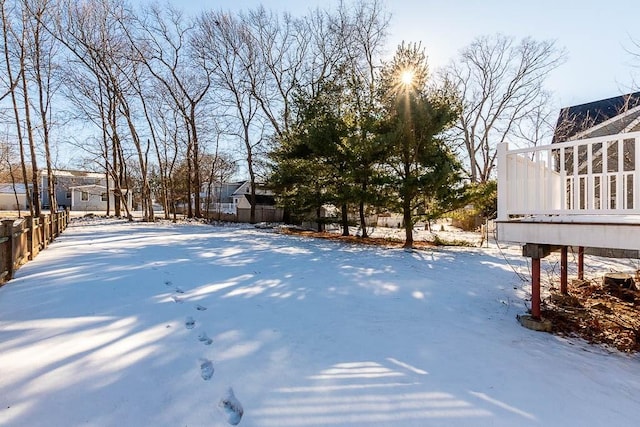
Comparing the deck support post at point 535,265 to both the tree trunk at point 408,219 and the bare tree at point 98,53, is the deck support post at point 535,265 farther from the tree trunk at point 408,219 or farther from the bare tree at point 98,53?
the bare tree at point 98,53

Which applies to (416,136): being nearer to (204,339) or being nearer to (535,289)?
(535,289)

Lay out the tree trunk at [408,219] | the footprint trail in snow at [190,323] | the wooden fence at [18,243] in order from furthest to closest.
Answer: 1. the tree trunk at [408,219]
2. the wooden fence at [18,243]
3. the footprint trail in snow at [190,323]

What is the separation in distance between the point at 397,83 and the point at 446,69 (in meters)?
14.4

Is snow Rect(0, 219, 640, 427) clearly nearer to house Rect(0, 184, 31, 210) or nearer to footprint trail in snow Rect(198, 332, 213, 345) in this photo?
footprint trail in snow Rect(198, 332, 213, 345)

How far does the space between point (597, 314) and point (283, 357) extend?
416 cm

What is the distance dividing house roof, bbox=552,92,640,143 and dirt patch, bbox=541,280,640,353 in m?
8.66

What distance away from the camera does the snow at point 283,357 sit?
2068mm

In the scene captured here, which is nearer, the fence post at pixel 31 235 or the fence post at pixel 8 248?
the fence post at pixel 8 248

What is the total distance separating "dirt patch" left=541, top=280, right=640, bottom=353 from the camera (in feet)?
12.0

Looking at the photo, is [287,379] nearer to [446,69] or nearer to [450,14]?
[450,14]

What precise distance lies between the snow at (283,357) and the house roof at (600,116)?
37.0 feet

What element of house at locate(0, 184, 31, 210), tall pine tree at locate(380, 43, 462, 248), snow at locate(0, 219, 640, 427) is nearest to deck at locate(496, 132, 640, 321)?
snow at locate(0, 219, 640, 427)

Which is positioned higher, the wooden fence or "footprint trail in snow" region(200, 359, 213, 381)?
the wooden fence

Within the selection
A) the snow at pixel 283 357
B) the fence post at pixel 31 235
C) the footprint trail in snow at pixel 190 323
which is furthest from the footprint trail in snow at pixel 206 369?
the fence post at pixel 31 235
